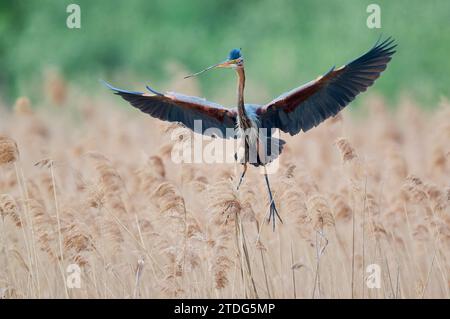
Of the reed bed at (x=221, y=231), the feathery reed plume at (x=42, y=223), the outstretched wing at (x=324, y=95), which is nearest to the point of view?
the reed bed at (x=221, y=231)

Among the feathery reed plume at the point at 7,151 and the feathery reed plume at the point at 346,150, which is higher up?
the feathery reed plume at the point at 7,151

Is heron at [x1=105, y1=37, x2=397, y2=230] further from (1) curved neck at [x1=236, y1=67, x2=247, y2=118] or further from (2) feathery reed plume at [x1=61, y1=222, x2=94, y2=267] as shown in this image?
(2) feathery reed plume at [x1=61, y1=222, x2=94, y2=267]

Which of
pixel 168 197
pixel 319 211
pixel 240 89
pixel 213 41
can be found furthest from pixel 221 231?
pixel 213 41

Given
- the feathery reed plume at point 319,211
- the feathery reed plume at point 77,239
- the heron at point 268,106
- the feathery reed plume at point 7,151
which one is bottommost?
the feathery reed plume at point 77,239

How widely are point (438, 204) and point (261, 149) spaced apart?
142 cm

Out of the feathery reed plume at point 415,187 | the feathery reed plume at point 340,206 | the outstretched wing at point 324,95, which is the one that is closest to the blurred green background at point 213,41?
the outstretched wing at point 324,95

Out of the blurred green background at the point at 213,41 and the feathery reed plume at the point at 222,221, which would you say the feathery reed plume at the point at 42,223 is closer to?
the feathery reed plume at the point at 222,221

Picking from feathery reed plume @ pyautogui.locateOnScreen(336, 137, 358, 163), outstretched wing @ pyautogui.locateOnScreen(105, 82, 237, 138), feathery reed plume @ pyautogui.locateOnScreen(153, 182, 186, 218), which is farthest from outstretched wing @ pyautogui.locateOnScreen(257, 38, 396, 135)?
feathery reed plume @ pyautogui.locateOnScreen(153, 182, 186, 218)

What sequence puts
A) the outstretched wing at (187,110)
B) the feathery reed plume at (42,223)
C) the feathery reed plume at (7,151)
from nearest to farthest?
the feathery reed plume at (7,151), the feathery reed plume at (42,223), the outstretched wing at (187,110)

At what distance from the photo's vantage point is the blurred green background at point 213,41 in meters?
18.2

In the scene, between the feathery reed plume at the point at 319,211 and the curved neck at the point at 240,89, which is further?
the curved neck at the point at 240,89

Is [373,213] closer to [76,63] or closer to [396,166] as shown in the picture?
[396,166]

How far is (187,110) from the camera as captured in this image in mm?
7133

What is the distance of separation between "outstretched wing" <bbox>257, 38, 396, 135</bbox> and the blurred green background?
10.2 meters
